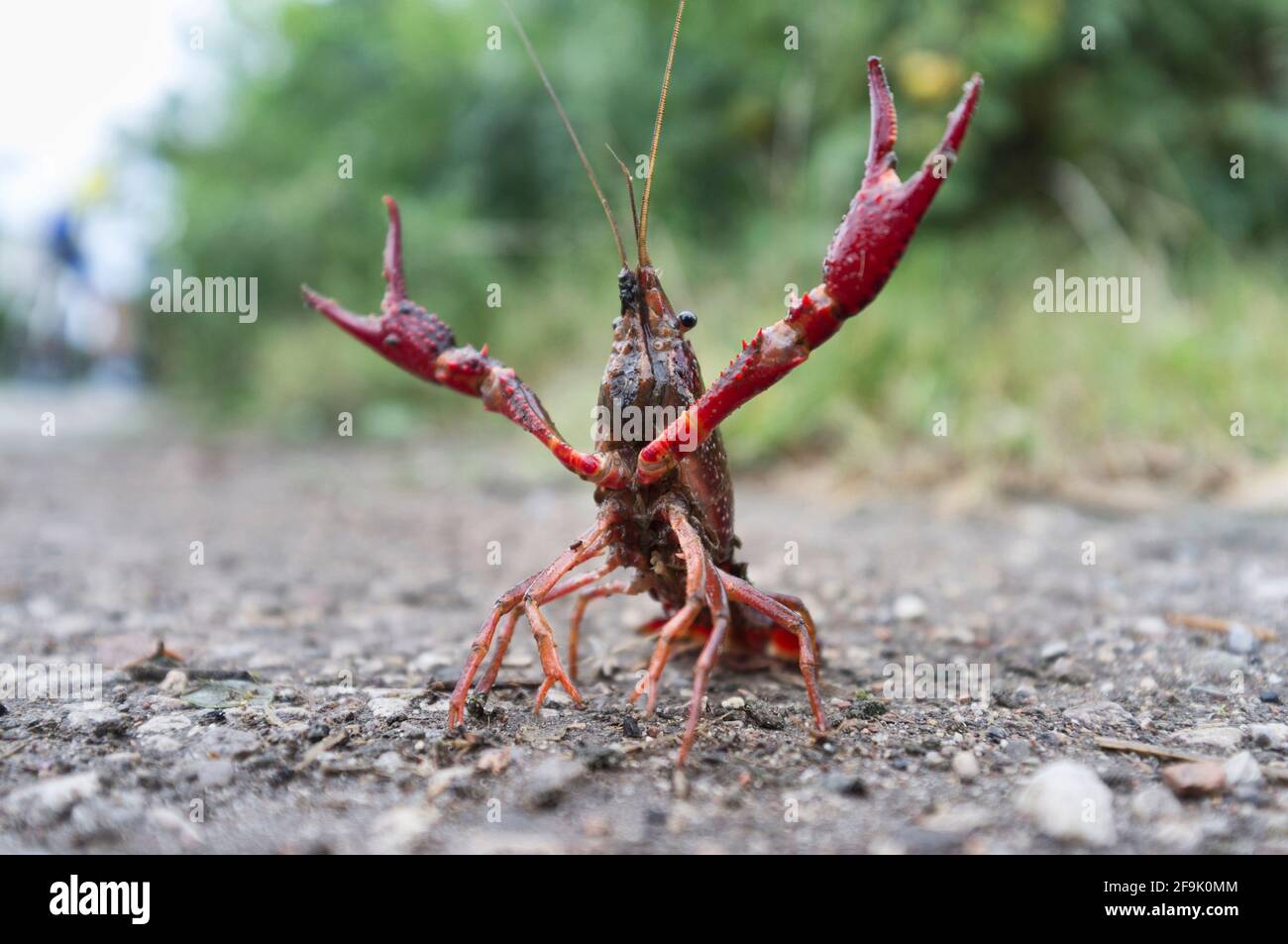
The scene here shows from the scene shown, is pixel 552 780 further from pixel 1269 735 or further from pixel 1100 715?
pixel 1269 735

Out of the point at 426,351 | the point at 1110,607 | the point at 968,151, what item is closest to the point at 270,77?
the point at 968,151

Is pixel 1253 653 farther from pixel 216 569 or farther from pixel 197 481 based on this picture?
pixel 197 481

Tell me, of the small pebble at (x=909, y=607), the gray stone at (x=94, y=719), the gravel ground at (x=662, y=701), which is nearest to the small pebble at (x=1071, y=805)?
the gravel ground at (x=662, y=701)

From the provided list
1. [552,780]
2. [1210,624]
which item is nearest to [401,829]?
[552,780]

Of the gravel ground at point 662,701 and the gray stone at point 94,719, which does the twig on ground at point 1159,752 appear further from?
the gray stone at point 94,719

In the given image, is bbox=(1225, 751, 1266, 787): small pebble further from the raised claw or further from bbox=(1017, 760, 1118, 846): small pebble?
the raised claw
